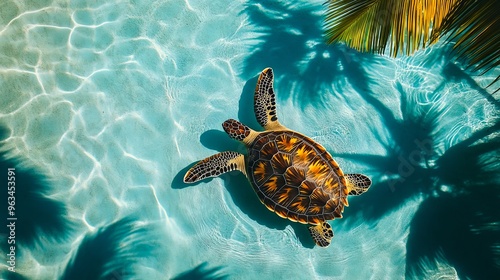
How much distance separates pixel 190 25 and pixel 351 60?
2586 millimetres

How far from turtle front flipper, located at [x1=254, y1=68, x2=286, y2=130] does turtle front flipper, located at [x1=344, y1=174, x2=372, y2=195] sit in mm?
1195

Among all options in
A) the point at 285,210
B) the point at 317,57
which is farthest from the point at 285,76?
the point at 285,210

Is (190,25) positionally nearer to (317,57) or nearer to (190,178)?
(317,57)

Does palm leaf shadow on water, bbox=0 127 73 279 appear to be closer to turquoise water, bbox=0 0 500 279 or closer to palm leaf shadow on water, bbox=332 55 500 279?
turquoise water, bbox=0 0 500 279

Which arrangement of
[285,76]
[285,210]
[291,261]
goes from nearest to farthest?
[285,210] → [291,261] → [285,76]

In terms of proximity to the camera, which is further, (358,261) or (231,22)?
(231,22)

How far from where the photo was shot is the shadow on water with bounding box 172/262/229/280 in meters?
5.03

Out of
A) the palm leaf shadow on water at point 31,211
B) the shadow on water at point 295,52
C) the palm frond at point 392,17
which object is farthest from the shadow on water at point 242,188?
the palm frond at point 392,17

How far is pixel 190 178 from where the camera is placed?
4984 millimetres

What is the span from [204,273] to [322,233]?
1.75 metres

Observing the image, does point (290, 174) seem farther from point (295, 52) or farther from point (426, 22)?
point (426, 22)

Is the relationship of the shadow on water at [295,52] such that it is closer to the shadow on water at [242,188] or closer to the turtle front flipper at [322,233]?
the shadow on water at [242,188]

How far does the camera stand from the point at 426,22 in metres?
3.62

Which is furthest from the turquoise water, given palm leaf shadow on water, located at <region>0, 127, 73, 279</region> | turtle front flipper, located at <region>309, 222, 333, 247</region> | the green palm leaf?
the green palm leaf
